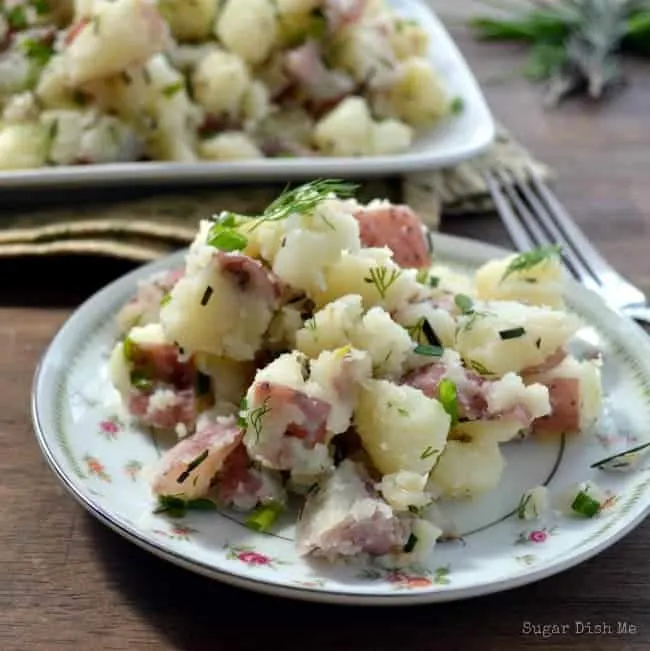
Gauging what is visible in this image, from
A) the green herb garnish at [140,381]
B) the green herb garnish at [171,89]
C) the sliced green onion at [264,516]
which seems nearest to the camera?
the sliced green onion at [264,516]

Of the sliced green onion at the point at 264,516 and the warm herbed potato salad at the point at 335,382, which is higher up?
the warm herbed potato salad at the point at 335,382

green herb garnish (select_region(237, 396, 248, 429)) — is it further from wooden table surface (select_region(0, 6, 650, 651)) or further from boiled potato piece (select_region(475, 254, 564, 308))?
boiled potato piece (select_region(475, 254, 564, 308))

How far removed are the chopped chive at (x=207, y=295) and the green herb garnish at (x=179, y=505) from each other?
0.86ft

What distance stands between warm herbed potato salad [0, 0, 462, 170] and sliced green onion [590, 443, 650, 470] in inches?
41.2

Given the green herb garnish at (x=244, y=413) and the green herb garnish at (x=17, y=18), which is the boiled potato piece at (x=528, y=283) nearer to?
the green herb garnish at (x=244, y=413)

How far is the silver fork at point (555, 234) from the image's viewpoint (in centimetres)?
206

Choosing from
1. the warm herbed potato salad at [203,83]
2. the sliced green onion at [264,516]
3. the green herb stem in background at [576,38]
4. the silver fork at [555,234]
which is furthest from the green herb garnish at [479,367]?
the green herb stem in background at [576,38]

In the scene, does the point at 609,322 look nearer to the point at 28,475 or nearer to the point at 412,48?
the point at 28,475

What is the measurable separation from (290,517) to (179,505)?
144 mm

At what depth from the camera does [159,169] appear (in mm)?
2229

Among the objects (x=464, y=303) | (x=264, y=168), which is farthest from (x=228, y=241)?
(x=264, y=168)

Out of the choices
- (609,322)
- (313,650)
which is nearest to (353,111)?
(609,322)

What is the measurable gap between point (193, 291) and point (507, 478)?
0.50m

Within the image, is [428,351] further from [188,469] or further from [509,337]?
[188,469]
